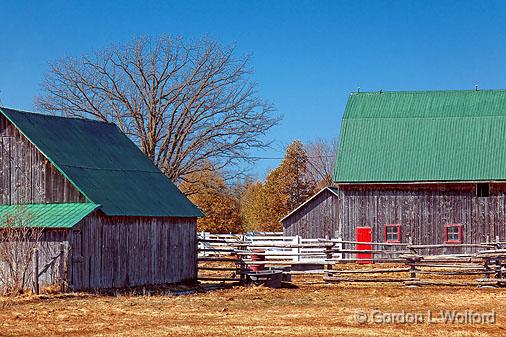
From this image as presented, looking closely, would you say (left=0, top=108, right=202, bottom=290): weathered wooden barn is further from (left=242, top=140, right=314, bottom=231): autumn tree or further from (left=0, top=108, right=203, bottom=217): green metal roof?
(left=242, top=140, right=314, bottom=231): autumn tree

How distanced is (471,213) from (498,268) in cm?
1485

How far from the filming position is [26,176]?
34.8 metres

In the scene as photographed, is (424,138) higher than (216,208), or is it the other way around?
(424,138)

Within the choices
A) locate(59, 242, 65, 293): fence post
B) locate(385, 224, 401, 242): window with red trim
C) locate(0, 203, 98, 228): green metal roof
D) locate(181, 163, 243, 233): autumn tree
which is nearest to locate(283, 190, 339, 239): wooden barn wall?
locate(385, 224, 401, 242): window with red trim

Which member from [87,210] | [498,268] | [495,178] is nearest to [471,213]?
[495,178]

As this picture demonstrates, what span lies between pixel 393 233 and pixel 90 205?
22.9m

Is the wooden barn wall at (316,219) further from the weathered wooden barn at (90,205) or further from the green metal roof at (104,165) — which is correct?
the weathered wooden barn at (90,205)

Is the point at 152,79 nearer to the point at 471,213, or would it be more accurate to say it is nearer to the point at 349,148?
the point at 349,148

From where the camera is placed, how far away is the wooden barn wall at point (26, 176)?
34125 millimetres

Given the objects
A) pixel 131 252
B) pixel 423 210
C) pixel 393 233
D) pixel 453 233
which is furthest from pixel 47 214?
pixel 453 233

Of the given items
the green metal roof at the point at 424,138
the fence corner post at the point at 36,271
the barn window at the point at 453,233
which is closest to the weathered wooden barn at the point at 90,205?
the fence corner post at the point at 36,271

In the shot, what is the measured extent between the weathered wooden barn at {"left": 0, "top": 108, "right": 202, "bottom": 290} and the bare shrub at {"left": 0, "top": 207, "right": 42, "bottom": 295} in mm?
323

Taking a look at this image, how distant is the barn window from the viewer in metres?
51.6

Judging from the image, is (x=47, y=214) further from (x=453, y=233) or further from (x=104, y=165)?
(x=453, y=233)
